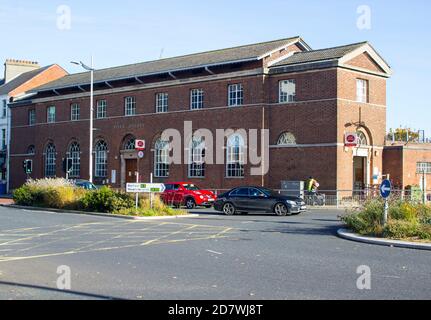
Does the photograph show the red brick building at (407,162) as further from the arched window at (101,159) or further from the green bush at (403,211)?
the arched window at (101,159)

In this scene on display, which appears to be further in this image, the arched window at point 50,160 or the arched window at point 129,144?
the arched window at point 50,160

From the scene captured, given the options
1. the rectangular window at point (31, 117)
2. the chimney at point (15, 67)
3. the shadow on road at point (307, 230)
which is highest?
the chimney at point (15, 67)

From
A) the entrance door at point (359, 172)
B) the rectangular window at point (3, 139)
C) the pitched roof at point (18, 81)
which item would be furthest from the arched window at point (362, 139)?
the rectangular window at point (3, 139)

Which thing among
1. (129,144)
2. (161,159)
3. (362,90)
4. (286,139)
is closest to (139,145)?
(161,159)

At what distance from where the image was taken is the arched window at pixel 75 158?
1976 inches

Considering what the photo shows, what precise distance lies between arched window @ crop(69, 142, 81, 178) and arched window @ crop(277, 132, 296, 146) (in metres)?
19.8

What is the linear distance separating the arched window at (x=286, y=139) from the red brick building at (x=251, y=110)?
6 cm

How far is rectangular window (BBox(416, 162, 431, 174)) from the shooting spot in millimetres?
39312

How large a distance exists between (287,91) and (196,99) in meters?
7.35

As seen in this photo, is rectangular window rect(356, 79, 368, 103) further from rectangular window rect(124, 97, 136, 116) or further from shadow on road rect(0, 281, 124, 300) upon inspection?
shadow on road rect(0, 281, 124, 300)

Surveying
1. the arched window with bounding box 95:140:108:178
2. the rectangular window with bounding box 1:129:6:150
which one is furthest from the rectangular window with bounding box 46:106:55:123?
the rectangular window with bounding box 1:129:6:150

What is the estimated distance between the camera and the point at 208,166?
4053cm

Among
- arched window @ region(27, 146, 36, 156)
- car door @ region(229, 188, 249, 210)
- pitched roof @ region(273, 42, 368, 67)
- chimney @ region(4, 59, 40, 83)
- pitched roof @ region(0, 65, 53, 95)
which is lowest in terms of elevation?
car door @ region(229, 188, 249, 210)
